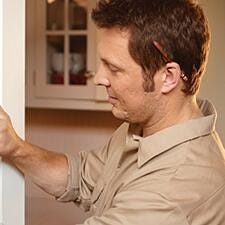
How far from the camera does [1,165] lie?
123 centimetres

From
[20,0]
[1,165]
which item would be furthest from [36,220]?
[20,0]

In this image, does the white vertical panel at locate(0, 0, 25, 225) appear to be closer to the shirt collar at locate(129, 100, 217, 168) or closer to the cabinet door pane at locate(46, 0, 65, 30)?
the shirt collar at locate(129, 100, 217, 168)

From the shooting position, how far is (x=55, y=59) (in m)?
2.89

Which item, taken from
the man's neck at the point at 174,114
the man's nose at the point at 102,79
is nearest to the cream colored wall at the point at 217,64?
the man's neck at the point at 174,114

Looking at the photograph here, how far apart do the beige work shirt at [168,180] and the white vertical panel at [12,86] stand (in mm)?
197

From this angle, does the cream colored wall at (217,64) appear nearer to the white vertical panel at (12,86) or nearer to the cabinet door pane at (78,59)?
the cabinet door pane at (78,59)

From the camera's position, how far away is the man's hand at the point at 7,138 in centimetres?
118

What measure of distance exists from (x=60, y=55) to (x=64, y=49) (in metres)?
0.04

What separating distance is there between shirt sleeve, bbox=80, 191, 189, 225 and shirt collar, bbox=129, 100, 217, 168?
0.37ft

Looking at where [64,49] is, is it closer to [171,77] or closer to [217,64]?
[217,64]

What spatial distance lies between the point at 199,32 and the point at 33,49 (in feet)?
5.75

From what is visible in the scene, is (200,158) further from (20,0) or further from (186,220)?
(20,0)

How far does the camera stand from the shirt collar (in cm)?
122

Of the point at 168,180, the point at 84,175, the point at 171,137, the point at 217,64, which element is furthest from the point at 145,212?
the point at 217,64
